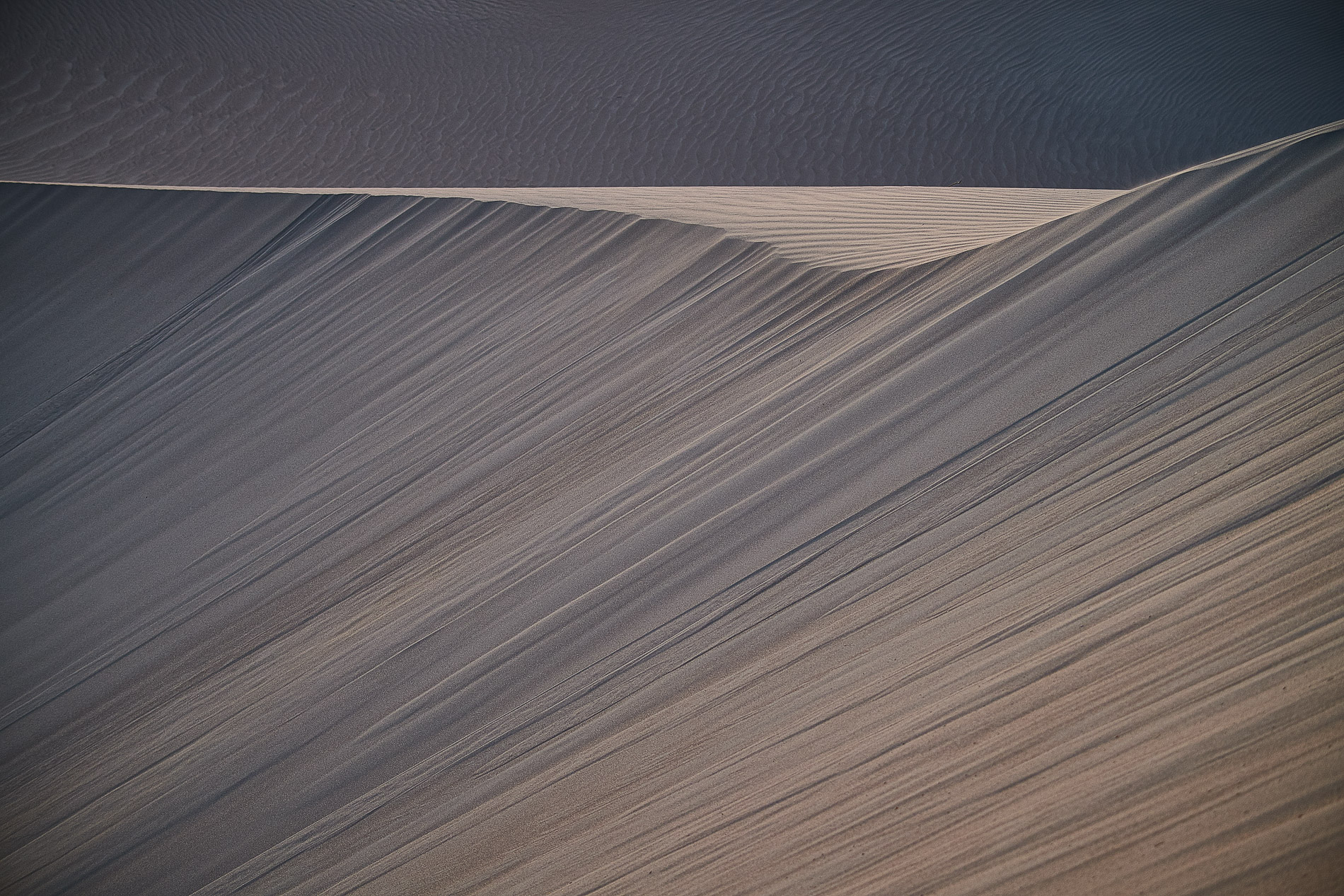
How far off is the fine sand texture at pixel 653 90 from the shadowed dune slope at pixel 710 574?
44 centimetres

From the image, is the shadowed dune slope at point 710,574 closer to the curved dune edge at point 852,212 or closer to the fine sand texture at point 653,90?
the curved dune edge at point 852,212

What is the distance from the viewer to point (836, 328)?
2.28 meters

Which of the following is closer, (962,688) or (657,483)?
(962,688)

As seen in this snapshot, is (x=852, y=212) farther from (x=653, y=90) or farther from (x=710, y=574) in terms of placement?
(x=710, y=574)

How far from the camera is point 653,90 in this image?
3100 millimetres

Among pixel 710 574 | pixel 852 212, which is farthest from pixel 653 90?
pixel 710 574

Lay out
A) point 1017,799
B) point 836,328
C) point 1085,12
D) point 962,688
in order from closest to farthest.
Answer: point 1017,799 < point 962,688 < point 836,328 < point 1085,12

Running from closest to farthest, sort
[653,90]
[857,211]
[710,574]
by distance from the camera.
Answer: [710,574], [857,211], [653,90]

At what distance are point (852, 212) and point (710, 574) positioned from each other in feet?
4.02

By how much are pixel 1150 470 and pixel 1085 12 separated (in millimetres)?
2517

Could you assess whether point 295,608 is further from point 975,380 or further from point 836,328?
point 975,380

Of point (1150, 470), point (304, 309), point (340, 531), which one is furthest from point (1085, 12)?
point (340, 531)

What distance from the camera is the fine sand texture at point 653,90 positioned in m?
2.64

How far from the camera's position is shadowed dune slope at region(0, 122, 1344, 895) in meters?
1.51
